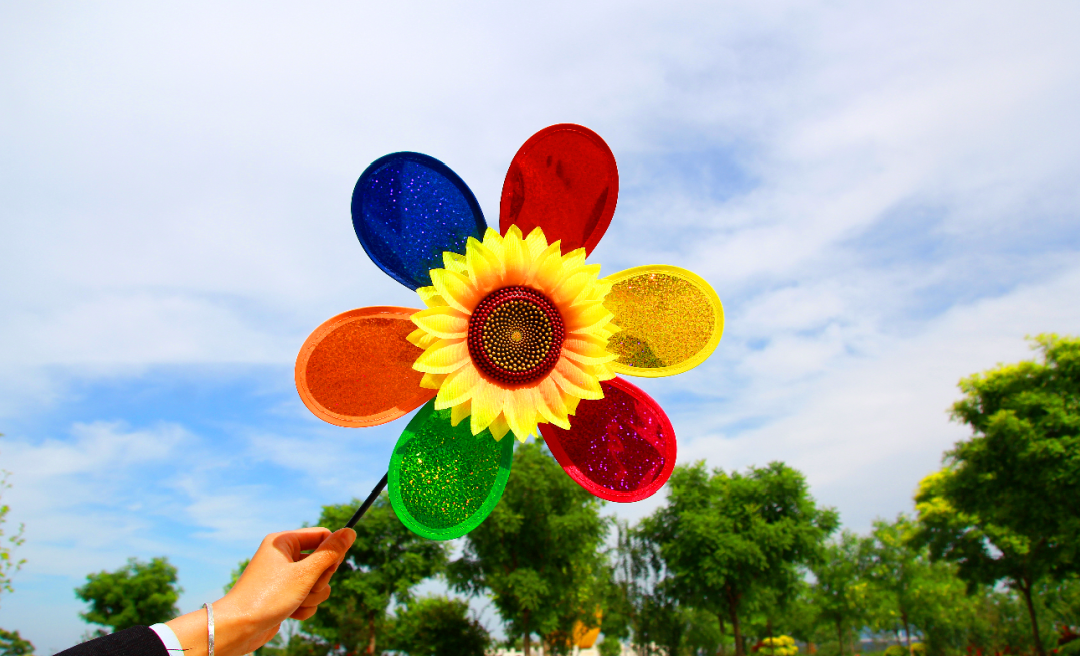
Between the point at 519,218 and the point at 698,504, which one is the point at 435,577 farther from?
the point at 519,218

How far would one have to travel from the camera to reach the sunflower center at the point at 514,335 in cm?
232

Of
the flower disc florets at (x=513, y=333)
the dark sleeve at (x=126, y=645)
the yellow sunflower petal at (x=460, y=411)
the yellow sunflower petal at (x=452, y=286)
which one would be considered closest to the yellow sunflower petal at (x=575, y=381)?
the flower disc florets at (x=513, y=333)

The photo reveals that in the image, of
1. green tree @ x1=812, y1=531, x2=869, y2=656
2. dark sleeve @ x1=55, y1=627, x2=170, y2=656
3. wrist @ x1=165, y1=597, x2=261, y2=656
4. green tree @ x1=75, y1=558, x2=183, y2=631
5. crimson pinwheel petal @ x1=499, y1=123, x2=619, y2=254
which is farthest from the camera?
green tree @ x1=812, y1=531, x2=869, y2=656

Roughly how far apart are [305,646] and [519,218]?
25.2m

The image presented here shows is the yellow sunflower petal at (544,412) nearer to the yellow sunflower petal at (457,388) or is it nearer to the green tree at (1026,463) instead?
the yellow sunflower petal at (457,388)

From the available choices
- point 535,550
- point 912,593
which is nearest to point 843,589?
point 912,593

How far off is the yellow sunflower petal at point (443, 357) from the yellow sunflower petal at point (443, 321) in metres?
0.03

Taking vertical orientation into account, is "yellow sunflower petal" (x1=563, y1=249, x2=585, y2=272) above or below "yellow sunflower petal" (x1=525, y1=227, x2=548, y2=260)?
below

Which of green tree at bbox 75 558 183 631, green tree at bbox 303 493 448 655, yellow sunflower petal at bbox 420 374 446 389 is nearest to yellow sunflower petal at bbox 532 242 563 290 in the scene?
yellow sunflower petal at bbox 420 374 446 389

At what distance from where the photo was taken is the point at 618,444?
264cm

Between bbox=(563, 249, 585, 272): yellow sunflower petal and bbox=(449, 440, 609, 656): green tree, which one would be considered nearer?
bbox=(563, 249, 585, 272): yellow sunflower petal

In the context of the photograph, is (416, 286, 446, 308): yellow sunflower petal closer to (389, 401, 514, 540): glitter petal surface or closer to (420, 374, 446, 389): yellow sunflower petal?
(420, 374, 446, 389): yellow sunflower petal

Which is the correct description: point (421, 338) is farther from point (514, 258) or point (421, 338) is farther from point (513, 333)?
point (514, 258)

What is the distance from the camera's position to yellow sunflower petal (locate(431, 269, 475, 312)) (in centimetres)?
228
